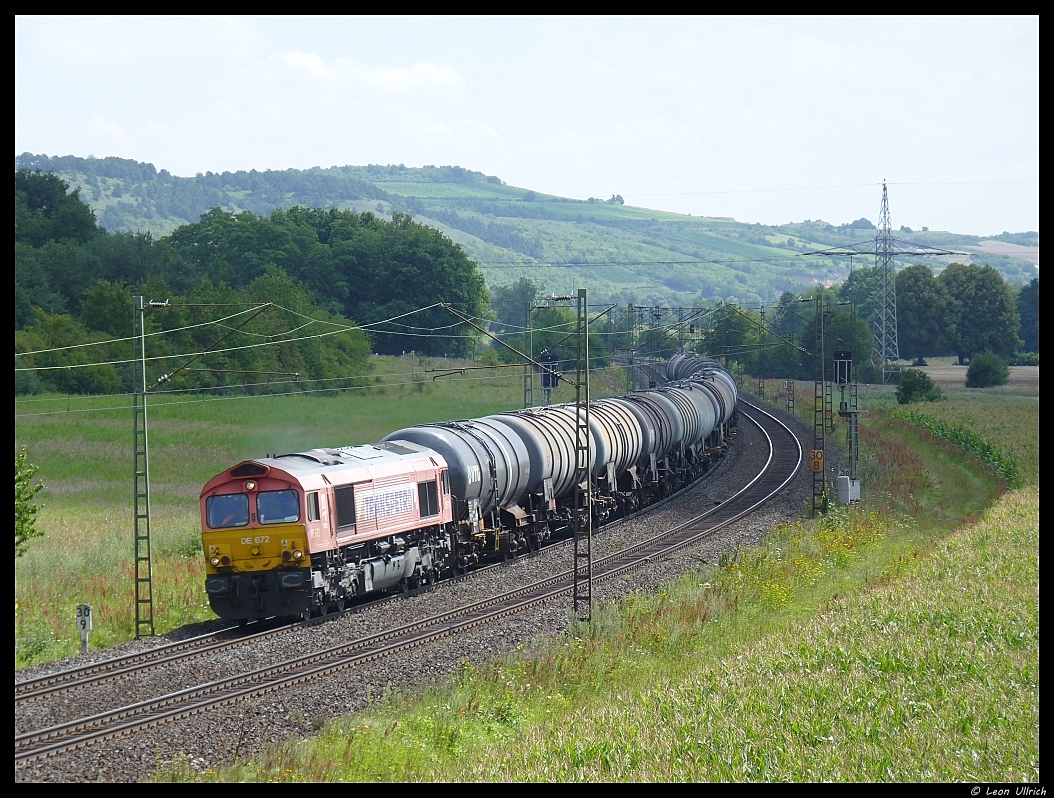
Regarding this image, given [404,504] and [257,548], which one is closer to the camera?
[257,548]

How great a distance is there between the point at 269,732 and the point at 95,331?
4784 centimetres

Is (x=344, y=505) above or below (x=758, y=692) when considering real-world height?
above

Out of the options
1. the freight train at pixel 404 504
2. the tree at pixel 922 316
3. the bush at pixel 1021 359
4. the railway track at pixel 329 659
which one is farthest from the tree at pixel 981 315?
the railway track at pixel 329 659

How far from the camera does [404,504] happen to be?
25672 mm

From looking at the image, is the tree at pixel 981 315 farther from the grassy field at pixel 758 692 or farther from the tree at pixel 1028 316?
the grassy field at pixel 758 692

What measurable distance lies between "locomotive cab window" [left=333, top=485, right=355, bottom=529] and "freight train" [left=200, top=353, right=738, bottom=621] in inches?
1.3

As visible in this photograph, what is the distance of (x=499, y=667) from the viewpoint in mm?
19062

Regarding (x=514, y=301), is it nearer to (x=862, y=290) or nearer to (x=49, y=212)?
(x=862, y=290)

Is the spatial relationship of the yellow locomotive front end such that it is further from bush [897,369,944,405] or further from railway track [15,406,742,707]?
bush [897,369,944,405]

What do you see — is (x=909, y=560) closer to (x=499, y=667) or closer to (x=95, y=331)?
(x=499, y=667)

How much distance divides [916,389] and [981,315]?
2551 centimetres

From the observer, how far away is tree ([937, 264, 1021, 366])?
308ft

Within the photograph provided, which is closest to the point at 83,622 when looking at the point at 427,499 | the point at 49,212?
the point at 427,499
